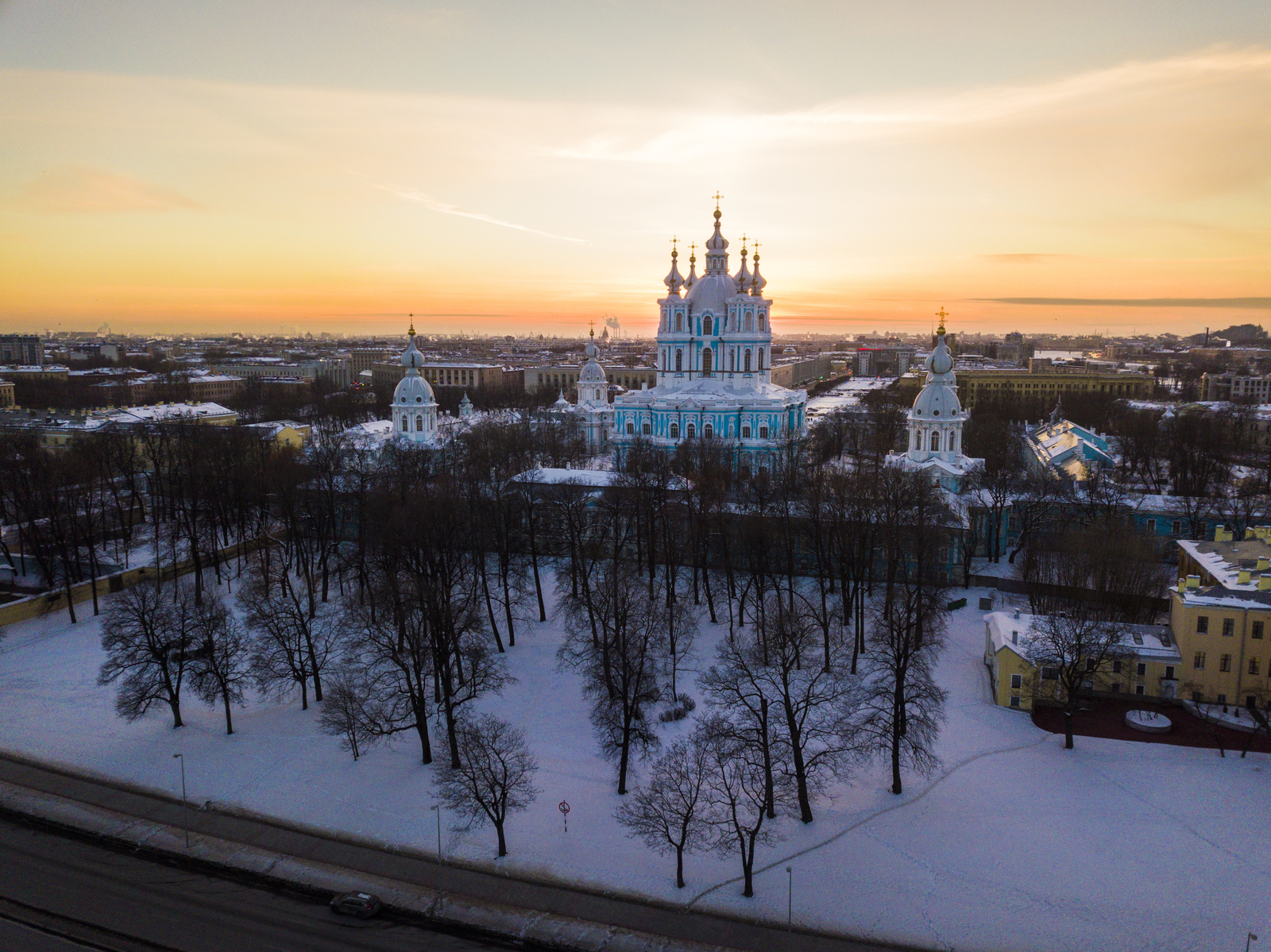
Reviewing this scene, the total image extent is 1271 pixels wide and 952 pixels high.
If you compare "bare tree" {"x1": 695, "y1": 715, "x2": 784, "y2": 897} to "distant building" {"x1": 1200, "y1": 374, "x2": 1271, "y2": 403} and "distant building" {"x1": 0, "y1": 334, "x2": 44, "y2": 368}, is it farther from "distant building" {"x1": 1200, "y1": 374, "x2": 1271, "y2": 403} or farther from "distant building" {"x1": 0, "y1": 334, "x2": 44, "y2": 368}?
"distant building" {"x1": 0, "y1": 334, "x2": 44, "y2": 368}

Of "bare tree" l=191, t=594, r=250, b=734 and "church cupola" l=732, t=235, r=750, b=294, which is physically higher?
"church cupola" l=732, t=235, r=750, b=294

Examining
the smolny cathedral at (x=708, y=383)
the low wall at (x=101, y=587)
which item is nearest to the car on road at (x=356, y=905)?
the low wall at (x=101, y=587)

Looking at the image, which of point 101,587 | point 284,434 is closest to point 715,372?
point 284,434

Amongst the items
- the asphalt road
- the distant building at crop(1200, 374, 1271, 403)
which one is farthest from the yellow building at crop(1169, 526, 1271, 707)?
the distant building at crop(1200, 374, 1271, 403)

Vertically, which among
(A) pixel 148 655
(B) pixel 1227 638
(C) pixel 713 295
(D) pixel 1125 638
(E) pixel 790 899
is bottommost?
(E) pixel 790 899

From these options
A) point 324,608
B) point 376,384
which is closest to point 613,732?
point 324,608

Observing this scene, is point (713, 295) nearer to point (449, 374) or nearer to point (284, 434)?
point (284, 434)

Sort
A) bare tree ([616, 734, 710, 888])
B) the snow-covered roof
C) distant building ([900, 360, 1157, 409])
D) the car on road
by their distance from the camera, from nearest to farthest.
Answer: the car on road → bare tree ([616, 734, 710, 888]) → the snow-covered roof → distant building ([900, 360, 1157, 409])
